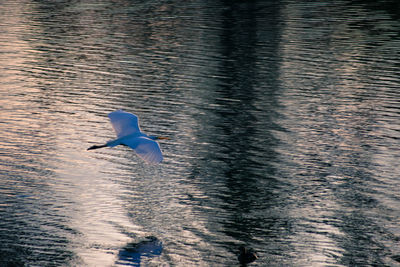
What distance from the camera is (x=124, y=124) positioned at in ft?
49.0

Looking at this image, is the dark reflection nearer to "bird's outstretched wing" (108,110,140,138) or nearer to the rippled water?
the rippled water

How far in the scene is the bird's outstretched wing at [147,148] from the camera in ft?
42.9

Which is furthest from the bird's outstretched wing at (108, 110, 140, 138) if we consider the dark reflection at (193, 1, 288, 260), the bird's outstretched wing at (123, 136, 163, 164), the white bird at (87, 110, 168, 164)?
the dark reflection at (193, 1, 288, 260)

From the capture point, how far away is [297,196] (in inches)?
664

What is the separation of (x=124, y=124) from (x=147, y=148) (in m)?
1.78

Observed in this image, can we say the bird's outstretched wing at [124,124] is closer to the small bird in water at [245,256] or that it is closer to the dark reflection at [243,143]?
the dark reflection at [243,143]

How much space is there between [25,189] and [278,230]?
264 inches

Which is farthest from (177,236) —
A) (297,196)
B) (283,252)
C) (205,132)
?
(205,132)

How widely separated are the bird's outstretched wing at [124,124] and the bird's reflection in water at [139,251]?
2.47 meters

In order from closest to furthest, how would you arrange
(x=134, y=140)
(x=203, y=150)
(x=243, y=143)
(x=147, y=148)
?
(x=147, y=148)
(x=134, y=140)
(x=203, y=150)
(x=243, y=143)

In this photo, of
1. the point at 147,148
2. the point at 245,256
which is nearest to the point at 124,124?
the point at 147,148

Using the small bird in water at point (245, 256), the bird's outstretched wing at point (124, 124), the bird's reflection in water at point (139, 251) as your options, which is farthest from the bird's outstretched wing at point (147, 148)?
the small bird in water at point (245, 256)

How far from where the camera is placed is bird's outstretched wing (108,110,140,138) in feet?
48.3

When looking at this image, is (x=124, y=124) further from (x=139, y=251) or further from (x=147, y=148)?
(x=139, y=251)
